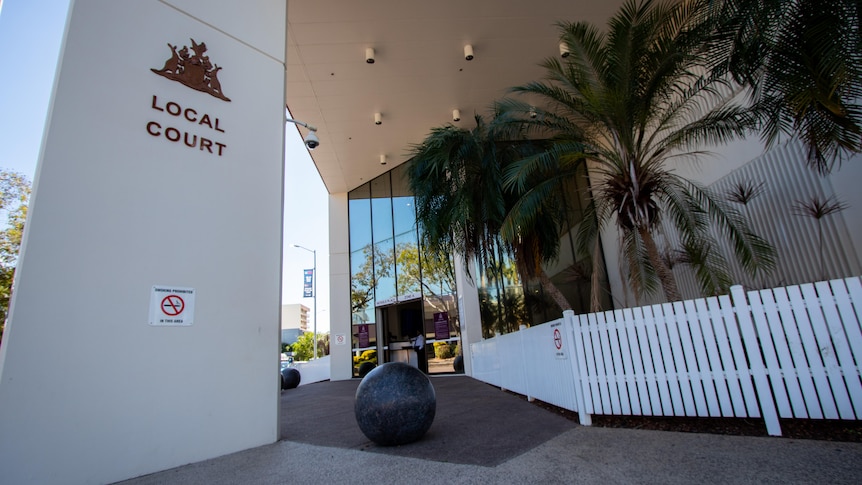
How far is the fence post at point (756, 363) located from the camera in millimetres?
3877

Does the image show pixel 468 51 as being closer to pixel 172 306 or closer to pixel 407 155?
pixel 407 155

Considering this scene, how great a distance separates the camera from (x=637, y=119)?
657cm

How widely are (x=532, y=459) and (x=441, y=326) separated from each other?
11341mm

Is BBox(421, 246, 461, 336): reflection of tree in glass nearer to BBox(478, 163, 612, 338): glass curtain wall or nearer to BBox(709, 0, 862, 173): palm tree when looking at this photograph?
BBox(478, 163, 612, 338): glass curtain wall

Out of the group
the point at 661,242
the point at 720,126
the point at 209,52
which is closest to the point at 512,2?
the point at 720,126

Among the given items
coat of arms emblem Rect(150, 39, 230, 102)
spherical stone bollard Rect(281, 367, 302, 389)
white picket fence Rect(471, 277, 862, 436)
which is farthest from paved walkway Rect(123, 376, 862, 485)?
spherical stone bollard Rect(281, 367, 302, 389)

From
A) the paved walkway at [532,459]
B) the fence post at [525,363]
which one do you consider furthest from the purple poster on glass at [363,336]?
the paved walkway at [532,459]

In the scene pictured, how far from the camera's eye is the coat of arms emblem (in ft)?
17.7

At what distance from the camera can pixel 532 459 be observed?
3.68m

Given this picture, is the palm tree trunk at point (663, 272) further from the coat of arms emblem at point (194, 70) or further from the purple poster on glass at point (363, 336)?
the purple poster on glass at point (363, 336)

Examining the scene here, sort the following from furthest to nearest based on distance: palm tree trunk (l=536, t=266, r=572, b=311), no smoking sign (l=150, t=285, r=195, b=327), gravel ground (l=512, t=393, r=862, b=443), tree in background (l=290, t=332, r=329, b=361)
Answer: tree in background (l=290, t=332, r=329, b=361), palm tree trunk (l=536, t=266, r=572, b=311), no smoking sign (l=150, t=285, r=195, b=327), gravel ground (l=512, t=393, r=862, b=443)

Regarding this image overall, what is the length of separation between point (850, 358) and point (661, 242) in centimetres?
800

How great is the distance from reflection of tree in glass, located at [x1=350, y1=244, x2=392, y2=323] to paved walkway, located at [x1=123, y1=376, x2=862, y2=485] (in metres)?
11.7

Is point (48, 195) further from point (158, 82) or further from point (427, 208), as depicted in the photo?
point (427, 208)
